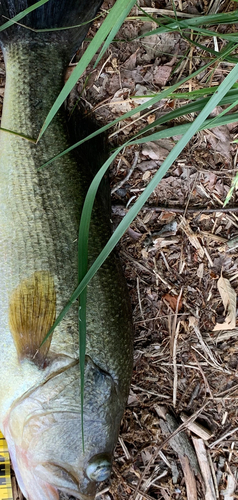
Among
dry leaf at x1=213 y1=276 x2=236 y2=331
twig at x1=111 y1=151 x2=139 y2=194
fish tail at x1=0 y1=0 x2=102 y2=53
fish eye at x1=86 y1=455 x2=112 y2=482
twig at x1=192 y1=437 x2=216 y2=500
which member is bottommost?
twig at x1=192 y1=437 x2=216 y2=500

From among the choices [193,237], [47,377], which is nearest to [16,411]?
[47,377]

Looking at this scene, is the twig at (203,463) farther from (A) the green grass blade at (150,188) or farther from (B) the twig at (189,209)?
(A) the green grass blade at (150,188)

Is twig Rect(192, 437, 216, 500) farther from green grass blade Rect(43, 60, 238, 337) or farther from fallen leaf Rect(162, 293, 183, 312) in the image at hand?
green grass blade Rect(43, 60, 238, 337)

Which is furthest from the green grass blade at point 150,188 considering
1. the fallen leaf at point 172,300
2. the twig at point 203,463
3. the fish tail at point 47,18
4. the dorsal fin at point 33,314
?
the twig at point 203,463

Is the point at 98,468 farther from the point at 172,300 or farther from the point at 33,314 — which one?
the point at 172,300

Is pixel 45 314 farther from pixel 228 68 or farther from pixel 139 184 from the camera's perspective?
pixel 228 68

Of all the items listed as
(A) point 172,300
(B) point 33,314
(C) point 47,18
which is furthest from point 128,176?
Result: (B) point 33,314

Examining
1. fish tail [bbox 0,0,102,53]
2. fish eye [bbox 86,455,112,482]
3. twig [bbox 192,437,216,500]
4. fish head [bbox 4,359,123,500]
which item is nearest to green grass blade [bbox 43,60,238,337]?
fish head [bbox 4,359,123,500]
